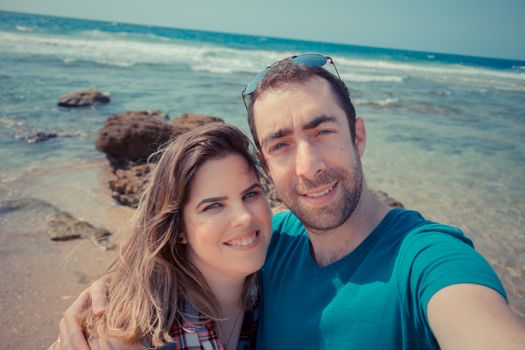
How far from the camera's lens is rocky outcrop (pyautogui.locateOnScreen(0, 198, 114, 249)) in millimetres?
4555

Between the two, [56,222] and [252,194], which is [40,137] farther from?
[252,194]

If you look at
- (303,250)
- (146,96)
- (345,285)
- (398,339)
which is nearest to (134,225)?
(303,250)

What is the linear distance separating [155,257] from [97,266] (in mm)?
2107

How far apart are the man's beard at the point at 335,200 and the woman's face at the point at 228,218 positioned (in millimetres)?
278

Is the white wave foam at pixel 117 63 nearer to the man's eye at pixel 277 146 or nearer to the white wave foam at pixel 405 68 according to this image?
the white wave foam at pixel 405 68

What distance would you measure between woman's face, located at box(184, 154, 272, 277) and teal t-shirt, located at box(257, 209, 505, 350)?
25 cm

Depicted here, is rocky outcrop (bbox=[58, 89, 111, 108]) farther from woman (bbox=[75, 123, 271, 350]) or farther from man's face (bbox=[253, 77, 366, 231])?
man's face (bbox=[253, 77, 366, 231])

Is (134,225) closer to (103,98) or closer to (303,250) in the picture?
(303,250)

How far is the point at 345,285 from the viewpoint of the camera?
1848 millimetres

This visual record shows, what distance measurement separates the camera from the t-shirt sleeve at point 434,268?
1.45 meters

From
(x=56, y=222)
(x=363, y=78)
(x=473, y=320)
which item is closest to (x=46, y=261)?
(x=56, y=222)

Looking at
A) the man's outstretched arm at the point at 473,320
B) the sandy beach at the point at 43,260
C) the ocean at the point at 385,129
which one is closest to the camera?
the man's outstretched arm at the point at 473,320

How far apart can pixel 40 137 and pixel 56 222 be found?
454cm

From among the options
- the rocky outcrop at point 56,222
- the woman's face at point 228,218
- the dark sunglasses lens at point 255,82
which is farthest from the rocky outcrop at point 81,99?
the woman's face at point 228,218
